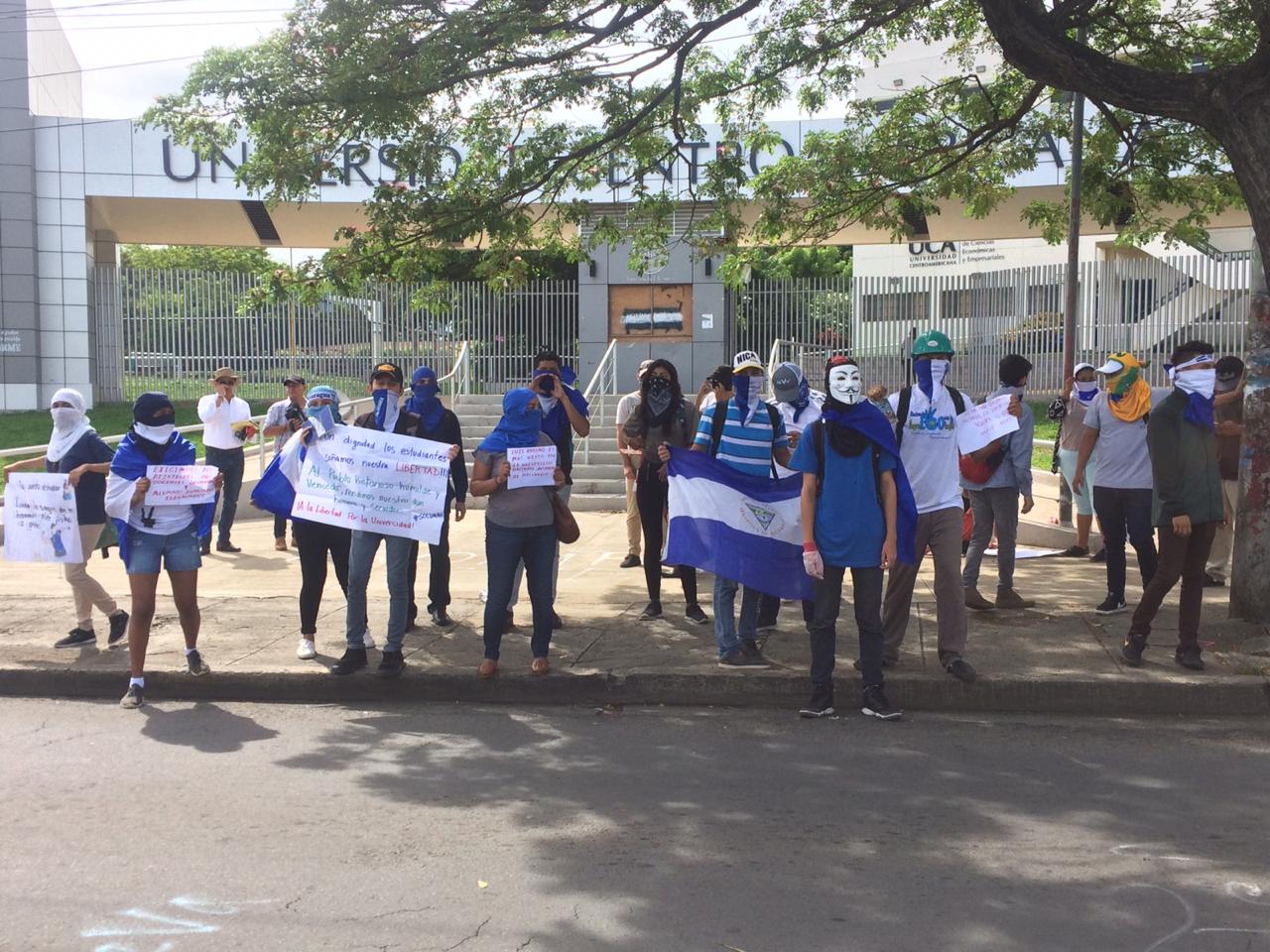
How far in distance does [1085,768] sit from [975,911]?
1923 millimetres

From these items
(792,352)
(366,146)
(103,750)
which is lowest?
(103,750)

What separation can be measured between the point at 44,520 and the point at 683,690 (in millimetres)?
4392

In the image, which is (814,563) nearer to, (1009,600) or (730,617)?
(730,617)

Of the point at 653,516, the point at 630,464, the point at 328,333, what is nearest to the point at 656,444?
the point at 653,516

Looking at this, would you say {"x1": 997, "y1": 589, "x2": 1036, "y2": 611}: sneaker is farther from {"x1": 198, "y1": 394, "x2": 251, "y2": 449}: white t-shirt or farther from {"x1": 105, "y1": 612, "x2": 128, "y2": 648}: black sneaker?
{"x1": 198, "y1": 394, "x2": 251, "y2": 449}: white t-shirt

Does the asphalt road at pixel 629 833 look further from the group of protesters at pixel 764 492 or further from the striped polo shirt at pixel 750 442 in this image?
the striped polo shirt at pixel 750 442

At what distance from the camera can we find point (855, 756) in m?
6.08

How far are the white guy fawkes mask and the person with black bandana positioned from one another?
92.1 inches

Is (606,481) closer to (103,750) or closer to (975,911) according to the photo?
(103,750)

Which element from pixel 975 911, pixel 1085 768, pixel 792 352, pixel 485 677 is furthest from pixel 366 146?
pixel 792 352

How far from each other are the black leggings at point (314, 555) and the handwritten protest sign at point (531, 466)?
1394 millimetres

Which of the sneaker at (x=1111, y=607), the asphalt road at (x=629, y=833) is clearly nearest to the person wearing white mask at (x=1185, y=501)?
the asphalt road at (x=629, y=833)

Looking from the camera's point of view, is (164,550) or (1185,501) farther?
Answer: (164,550)

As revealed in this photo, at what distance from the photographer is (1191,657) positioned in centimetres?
716
